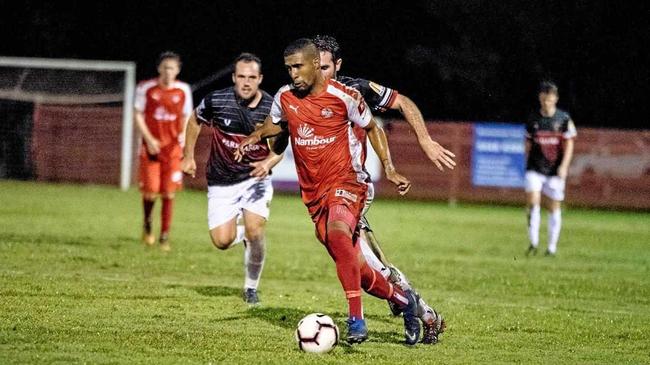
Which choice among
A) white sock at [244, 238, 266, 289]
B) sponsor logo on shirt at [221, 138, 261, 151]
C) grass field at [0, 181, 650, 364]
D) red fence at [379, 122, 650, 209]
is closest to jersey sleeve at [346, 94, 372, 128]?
grass field at [0, 181, 650, 364]

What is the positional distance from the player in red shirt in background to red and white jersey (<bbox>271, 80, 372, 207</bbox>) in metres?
6.82

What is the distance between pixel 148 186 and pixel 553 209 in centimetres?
579

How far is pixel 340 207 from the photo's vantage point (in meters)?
7.94

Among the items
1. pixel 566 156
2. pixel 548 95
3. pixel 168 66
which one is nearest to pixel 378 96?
pixel 168 66

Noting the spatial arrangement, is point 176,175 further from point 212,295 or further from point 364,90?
point 364,90

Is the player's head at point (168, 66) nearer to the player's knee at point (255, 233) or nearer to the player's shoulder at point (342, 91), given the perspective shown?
the player's knee at point (255, 233)

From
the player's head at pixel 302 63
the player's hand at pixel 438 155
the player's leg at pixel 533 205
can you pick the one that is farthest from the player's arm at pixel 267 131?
the player's leg at pixel 533 205

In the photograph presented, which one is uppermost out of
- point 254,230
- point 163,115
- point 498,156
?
point 163,115

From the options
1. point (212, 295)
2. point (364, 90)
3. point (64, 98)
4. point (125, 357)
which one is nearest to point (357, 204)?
point (364, 90)

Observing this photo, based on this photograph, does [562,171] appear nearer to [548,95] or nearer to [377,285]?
[548,95]

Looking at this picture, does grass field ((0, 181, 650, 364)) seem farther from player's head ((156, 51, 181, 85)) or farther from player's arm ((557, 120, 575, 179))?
player's head ((156, 51, 181, 85))

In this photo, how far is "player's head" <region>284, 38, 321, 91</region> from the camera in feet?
25.6

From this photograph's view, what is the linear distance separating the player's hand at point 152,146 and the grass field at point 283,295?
124 cm

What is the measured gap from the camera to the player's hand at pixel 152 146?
47.8 ft
